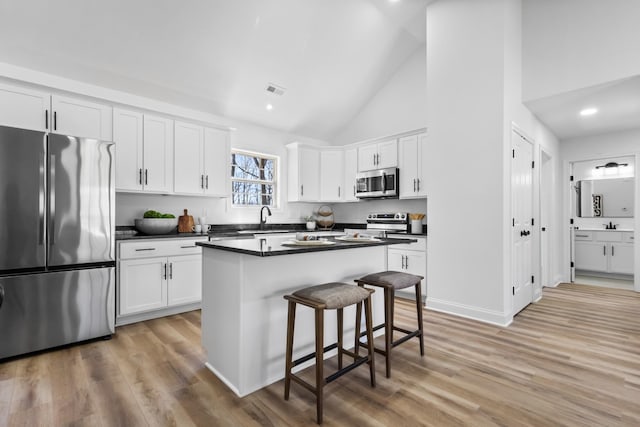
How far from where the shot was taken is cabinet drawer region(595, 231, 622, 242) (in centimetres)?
591

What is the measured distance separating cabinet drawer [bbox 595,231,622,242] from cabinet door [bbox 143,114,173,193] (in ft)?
24.5

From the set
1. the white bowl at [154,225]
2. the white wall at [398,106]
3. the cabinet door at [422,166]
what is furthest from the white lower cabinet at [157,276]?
the white wall at [398,106]

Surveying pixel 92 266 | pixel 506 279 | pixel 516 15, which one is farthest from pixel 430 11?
pixel 92 266

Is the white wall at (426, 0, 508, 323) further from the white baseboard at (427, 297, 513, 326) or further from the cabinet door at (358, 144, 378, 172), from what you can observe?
the cabinet door at (358, 144, 378, 172)

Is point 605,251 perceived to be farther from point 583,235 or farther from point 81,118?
point 81,118

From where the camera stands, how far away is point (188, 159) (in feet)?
13.7

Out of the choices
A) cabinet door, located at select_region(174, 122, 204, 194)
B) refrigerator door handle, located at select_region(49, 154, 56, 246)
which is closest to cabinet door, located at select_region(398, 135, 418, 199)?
cabinet door, located at select_region(174, 122, 204, 194)

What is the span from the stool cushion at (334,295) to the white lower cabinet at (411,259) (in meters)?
2.33

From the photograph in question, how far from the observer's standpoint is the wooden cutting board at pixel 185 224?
4.24m

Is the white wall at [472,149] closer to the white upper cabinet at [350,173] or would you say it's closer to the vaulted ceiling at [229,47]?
the vaulted ceiling at [229,47]

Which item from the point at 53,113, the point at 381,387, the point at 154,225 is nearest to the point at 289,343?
the point at 381,387

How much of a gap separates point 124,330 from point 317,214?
3727mm

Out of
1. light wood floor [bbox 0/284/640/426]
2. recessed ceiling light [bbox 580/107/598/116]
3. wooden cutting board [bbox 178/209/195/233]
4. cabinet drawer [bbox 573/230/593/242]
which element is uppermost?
recessed ceiling light [bbox 580/107/598/116]

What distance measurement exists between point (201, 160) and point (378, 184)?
104 inches
